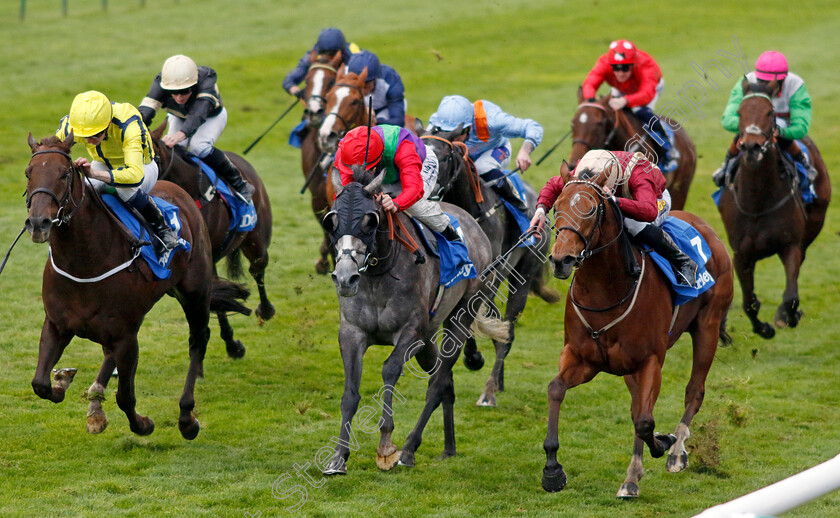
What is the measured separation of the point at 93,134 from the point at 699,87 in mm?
18652

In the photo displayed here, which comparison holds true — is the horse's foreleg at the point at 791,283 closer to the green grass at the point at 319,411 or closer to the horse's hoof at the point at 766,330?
the horse's hoof at the point at 766,330

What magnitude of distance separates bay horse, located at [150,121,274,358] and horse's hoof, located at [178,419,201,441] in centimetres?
159

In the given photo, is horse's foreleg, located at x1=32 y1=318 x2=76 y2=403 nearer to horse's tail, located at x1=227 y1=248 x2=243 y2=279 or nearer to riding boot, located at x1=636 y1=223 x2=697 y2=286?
horse's tail, located at x1=227 y1=248 x2=243 y2=279

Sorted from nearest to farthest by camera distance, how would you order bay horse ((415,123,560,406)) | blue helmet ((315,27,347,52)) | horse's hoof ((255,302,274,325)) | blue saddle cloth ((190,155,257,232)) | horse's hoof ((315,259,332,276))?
1. bay horse ((415,123,560,406))
2. blue saddle cloth ((190,155,257,232))
3. horse's hoof ((255,302,274,325))
4. blue helmet ((315,27,347,52))
5. horse's hoof ((315,259,332,276))

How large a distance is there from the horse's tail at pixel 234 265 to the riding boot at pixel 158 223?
8.51ft

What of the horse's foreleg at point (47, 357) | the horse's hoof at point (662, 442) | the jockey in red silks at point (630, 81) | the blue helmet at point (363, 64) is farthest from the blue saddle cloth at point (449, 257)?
the jockey in red silks at point (630, 81)

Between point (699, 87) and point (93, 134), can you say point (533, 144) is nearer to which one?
point (93, 134)

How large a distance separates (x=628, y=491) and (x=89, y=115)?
372 centimetres

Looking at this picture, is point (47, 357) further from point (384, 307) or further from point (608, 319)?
point (608, 319)

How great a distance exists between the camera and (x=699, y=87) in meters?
22.8

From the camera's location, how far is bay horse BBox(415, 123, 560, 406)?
7574mm

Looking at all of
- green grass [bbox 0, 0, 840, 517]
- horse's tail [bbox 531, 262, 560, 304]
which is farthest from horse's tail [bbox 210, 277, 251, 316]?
horse's tail [bbox 531, 262, 560, 304]

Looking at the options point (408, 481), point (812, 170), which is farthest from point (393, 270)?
point (812, 170)

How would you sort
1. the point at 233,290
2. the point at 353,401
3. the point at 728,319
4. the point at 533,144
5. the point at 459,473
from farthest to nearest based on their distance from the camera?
the point at 728,319 < the point at 533,144 < the point at 233,290 < the point at 459,473 < the point at 353,401
